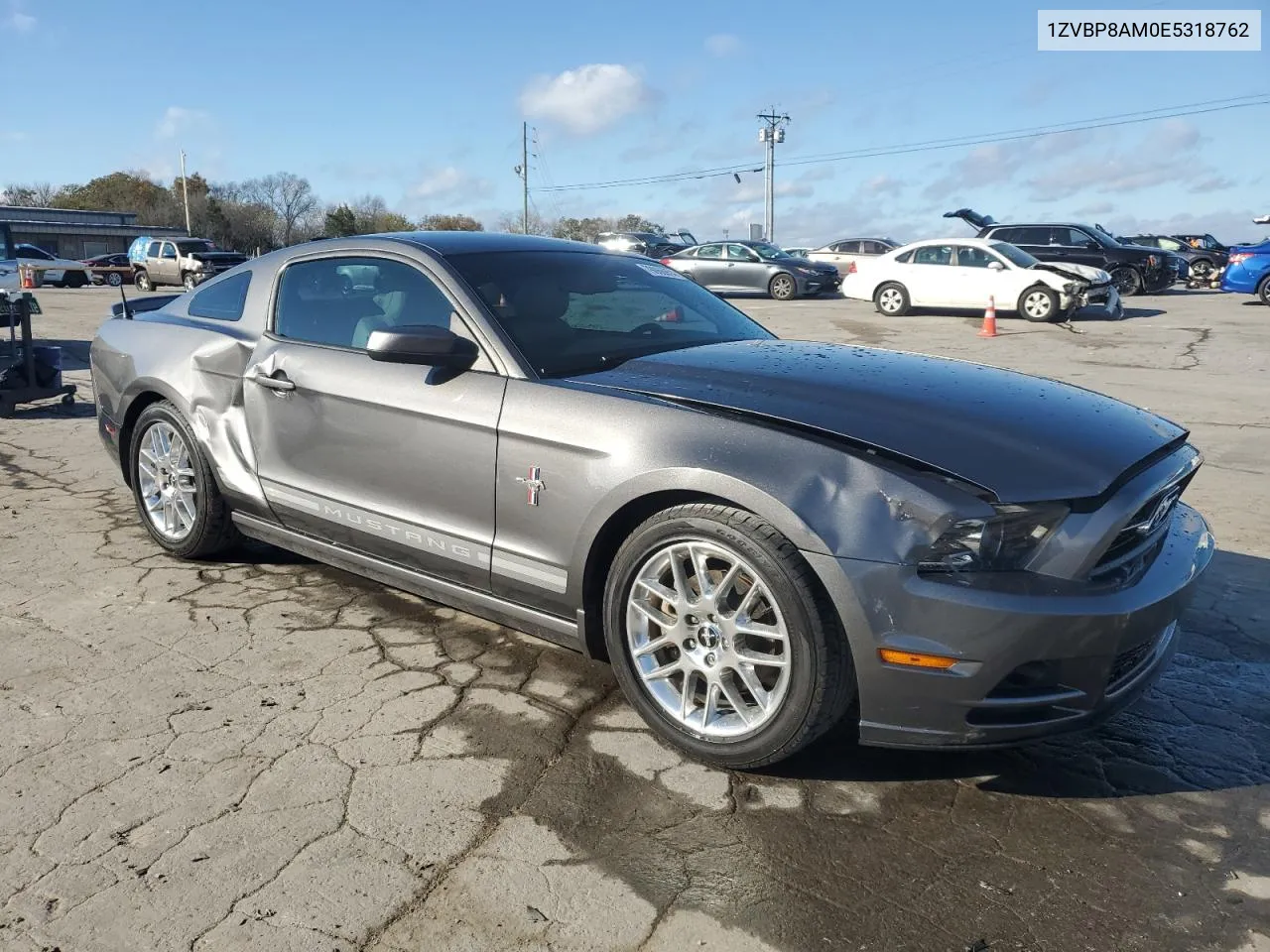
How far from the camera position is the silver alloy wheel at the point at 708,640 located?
9.41ft

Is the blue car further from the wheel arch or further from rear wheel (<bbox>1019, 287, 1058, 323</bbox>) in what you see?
the wheel arch

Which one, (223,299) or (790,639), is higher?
(223,299)

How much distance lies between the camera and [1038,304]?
59.3ft

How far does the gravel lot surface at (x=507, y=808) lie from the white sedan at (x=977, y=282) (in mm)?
14714

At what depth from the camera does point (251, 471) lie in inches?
170

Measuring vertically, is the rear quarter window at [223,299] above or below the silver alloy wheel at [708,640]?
above

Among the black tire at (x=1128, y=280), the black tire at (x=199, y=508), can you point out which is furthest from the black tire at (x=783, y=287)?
the black tire at (x=199, y=508)

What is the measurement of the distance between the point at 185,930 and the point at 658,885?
41.6 inches

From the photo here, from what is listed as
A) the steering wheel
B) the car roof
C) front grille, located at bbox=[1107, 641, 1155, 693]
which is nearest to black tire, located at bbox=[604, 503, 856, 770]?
front grille, located at bbox=[1107, 641, 1155, 693]

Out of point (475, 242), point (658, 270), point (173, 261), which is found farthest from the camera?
point (173, 261)

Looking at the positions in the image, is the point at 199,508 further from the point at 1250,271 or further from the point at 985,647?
the point at 1250,271

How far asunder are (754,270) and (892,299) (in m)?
5.75

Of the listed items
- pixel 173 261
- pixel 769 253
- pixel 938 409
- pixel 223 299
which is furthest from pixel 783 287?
pixel 938 409

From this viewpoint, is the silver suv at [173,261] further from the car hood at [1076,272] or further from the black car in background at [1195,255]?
the black car in background at [1195,255]
